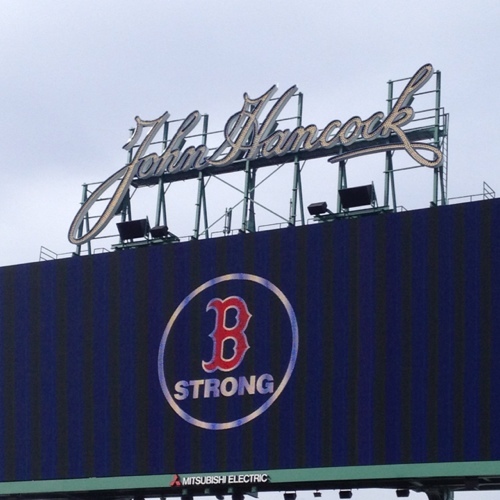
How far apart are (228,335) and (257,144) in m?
9.13

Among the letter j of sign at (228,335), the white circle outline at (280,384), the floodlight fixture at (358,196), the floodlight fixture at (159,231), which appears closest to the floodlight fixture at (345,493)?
the white circle outline at (280,384)

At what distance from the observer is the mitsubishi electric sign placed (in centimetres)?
7488

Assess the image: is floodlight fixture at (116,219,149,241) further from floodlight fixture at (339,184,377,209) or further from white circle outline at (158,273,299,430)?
floodlight fixture at (339,184,377,209)

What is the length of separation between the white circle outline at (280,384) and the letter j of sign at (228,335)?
95cm

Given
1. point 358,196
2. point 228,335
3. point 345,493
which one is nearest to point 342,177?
point 358,196

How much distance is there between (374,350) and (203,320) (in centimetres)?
823

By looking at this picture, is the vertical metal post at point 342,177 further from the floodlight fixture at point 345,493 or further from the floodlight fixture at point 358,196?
the floodlight fixture at point 345,493

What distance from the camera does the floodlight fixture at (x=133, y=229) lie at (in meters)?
80.0

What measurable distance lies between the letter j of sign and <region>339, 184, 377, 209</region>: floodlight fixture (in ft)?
19.5

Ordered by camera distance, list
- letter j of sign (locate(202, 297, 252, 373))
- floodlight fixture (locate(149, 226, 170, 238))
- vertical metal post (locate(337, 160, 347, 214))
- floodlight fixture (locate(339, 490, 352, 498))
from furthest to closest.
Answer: floodlight fixture (locate(149, 226, 170, 238))
vertical metal post (locate(337, 160, 347, 214))
letter j of sign (locate(202, 297, 252, 373))
floodlight fixture (locate(339, 490, 352, 498))

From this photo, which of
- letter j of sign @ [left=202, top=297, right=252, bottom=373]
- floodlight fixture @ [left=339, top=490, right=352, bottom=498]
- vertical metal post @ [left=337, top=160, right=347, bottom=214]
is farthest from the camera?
vertical metal post @ [left=337, top=160, right=347, bottom=214]

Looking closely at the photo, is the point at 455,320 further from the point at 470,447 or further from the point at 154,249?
the point at 154,249

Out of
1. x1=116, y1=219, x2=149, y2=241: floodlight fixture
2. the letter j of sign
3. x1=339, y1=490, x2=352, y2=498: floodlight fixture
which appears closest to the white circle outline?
the letter j of sign

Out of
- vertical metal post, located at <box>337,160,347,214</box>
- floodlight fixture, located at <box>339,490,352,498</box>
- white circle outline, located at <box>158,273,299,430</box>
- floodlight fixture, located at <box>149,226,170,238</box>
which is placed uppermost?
vertical metal post, located at <box>337,160,347,214</box>
